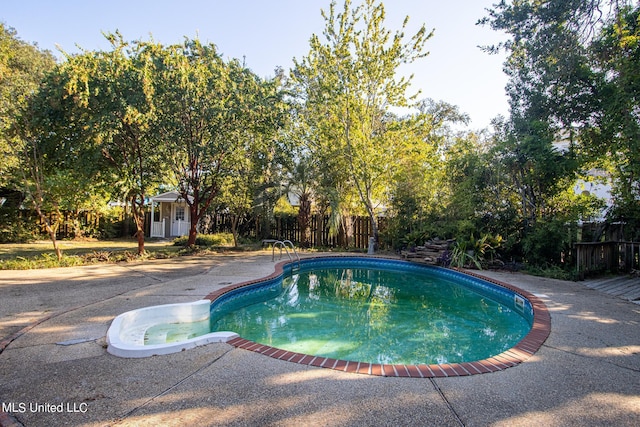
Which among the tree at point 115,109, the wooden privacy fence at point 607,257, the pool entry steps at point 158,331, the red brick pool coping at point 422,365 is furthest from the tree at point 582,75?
the tree at point 115,109

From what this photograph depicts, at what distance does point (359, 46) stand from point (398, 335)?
33.3ft

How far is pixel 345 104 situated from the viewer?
1219 cm

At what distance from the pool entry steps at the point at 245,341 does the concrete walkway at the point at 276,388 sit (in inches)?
4.0

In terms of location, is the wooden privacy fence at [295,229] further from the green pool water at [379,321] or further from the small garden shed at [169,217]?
the green pool water at [379,321]

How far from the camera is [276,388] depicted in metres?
2.58

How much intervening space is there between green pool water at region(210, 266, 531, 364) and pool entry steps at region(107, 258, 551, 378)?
34 cm

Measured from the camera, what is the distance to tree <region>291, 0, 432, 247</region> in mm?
11562

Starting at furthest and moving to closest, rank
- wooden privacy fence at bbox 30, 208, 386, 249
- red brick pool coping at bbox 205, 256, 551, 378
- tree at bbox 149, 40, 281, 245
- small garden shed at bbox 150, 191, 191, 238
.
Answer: small garden shed at bbox 150, 191, 191, 238 → wooden privacy fence at bbox 30, 208, 386, 249 → tree at bbox 149, 40, 281, 245 → red brick pool coping at bbox 205, 256, 551, 378

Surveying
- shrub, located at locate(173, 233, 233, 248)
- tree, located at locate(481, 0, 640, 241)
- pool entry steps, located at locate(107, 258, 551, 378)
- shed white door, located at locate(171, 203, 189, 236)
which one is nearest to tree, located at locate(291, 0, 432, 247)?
tree, located at locate(481, 0, 640, 241)

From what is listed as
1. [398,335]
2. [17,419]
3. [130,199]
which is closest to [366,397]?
[17,419]

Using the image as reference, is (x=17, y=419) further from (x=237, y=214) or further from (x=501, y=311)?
(x=237, y=214)

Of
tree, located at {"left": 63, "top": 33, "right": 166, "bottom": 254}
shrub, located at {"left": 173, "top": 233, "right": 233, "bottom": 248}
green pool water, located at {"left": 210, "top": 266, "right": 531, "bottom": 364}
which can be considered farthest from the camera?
shrub, located at {"left": 173, "top": 233, "right": 233, "bottom": 248}

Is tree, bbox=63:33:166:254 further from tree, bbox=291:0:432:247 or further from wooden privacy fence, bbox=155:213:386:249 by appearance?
wooden privacy fence, bbox=155:213:386:249

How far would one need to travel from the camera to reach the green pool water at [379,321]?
4.41 m
